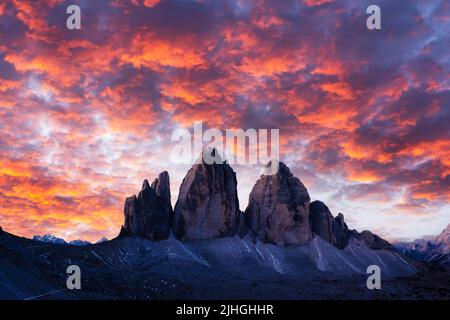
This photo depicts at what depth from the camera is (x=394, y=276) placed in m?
179

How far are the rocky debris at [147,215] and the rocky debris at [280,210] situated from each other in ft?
118

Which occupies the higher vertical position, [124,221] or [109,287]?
[124,221]

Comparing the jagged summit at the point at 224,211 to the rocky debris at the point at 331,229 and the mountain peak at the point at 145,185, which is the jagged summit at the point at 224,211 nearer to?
the mountain peak at the point at 145,185

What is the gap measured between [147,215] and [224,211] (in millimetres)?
28344

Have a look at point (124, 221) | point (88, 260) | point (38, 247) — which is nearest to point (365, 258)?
point (124, 221)

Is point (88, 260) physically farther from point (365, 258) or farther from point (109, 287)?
point (365, 258)

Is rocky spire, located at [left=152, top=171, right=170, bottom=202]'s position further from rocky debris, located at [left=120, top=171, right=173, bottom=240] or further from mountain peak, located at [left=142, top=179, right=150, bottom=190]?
mountain peak, located at [left=142, top=179, right=150, bottom=190]

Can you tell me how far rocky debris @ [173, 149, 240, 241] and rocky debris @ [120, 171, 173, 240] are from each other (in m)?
4.49

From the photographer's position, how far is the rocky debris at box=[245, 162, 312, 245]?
162 metres

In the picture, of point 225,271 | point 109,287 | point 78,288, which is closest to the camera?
point 78,288

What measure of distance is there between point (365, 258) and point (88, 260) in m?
122

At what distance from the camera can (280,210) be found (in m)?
165

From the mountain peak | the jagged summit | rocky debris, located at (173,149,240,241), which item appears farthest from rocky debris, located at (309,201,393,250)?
the mountain peak

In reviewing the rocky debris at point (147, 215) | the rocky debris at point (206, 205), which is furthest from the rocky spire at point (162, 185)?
the rocky debris at point (206, 205)
